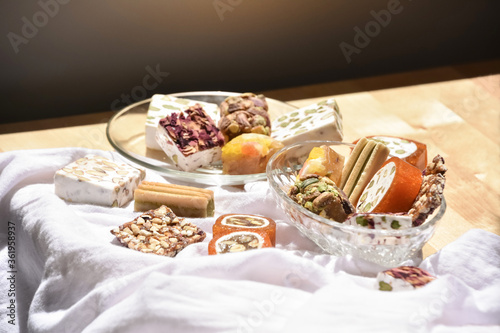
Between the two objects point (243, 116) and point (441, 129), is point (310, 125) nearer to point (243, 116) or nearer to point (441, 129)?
point (243, 116)

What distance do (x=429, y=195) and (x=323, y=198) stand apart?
0.16 meters

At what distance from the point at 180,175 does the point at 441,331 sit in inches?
23.5

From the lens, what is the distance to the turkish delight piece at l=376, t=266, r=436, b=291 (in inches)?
35.5

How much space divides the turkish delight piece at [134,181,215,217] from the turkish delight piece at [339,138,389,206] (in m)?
0.24

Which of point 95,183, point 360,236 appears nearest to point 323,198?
point 360,236

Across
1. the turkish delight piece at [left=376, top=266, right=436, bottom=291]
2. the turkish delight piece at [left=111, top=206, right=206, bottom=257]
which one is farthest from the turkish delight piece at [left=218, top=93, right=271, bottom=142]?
the turkish delight piece at [left=376, top=266, right=436, bottom=291]

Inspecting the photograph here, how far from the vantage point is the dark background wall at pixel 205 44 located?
1.75m

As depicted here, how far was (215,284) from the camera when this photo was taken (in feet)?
2.95

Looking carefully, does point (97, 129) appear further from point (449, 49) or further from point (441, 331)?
point (449, 49)

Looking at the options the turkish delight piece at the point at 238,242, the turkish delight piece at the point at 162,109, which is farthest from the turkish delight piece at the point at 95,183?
the turkish delight piece at the point at 238,242

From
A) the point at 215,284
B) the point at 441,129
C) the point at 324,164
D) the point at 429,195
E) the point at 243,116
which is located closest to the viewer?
the point at 215,284

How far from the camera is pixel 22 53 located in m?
1.73

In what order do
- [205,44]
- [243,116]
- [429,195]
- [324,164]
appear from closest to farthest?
1. [429,195]
2. [324,164]
3. [243,116]
4. [205,44]

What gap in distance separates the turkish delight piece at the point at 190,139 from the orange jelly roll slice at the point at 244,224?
229 millimetres
